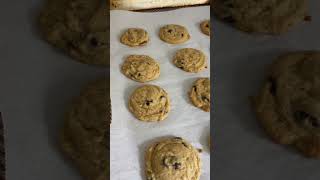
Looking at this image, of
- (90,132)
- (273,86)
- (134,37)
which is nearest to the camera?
(134,37)

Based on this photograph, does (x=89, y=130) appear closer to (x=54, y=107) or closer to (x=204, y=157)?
(x=54, y=107)

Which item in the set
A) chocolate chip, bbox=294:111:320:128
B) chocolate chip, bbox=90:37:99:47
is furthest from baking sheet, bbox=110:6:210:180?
chocolate chip, bbox=294:111:320:128

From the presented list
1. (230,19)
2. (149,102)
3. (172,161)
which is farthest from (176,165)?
(230,19)

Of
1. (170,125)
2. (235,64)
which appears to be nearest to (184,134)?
(170,125)

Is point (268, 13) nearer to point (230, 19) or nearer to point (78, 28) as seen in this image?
point (230, 19)

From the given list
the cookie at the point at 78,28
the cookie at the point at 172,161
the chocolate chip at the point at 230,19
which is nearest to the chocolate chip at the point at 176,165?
the cookie at the point at 172,161

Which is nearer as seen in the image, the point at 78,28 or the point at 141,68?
the point at 141,68
